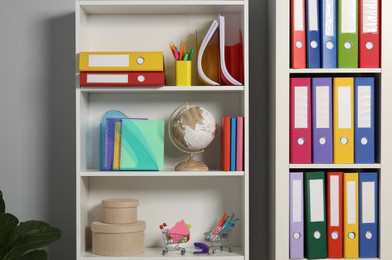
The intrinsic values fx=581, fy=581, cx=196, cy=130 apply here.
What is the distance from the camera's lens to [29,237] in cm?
205

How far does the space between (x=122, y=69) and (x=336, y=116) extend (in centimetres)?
80

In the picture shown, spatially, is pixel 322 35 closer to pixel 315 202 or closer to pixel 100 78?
pixel 315 202

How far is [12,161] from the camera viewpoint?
96.2 inches

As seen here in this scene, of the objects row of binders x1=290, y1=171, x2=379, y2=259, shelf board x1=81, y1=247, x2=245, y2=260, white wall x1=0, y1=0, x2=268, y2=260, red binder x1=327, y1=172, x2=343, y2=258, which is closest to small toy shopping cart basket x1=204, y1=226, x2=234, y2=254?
shelf board x1=81, y1=247, x2=245, y2=260

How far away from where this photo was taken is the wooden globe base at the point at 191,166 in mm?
2203

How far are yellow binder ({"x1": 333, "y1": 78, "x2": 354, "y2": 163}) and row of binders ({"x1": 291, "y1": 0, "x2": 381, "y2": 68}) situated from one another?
0.25ft

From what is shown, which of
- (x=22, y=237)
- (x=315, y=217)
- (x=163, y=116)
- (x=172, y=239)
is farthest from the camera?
(x=163, y=116)

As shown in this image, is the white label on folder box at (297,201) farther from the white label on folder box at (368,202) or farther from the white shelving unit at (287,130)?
the white label on folder box at (368,202)

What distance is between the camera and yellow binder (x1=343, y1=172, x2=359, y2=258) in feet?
7.00

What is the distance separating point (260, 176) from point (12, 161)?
1043mm

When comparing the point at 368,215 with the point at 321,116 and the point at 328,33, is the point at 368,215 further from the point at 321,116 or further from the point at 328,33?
the point at 328,33

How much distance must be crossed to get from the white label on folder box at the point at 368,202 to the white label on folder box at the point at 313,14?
0.60m

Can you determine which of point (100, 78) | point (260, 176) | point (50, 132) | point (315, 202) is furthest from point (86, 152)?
point (315, 202)

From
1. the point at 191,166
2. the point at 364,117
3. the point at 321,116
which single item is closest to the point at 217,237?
the point at 191,166
